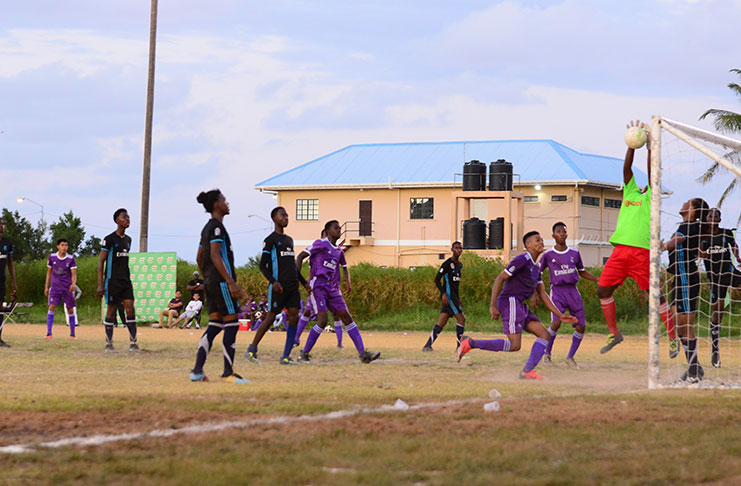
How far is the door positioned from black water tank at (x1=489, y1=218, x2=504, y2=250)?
8574mm

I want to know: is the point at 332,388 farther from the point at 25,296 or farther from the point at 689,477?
the point at 25,296

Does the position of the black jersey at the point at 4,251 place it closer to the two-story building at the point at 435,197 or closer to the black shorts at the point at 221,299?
the black shorts at the point at 221,299

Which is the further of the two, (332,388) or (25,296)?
(25,296)

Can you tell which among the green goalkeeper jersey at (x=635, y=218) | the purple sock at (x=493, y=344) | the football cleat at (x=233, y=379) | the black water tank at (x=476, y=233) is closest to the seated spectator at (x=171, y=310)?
the black water tank at (x=476, y=233)

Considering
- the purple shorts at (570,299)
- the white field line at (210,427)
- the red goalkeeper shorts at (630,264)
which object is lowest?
the white field line at (210,427)

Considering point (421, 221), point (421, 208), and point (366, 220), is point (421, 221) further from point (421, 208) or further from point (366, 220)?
point (366, 220)

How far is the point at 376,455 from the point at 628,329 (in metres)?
23.1

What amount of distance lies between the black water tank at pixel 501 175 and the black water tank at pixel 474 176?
438 mm

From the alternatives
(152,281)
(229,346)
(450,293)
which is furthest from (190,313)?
(229,346)

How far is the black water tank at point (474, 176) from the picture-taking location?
160 ft

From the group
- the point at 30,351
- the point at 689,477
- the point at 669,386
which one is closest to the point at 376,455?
the point at 689,477

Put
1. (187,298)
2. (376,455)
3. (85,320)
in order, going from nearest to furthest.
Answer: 1. (376,455)
2. (85,320)
3. (187,298)

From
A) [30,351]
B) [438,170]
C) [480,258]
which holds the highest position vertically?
[438,170]

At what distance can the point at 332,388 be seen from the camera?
9.88 metres
